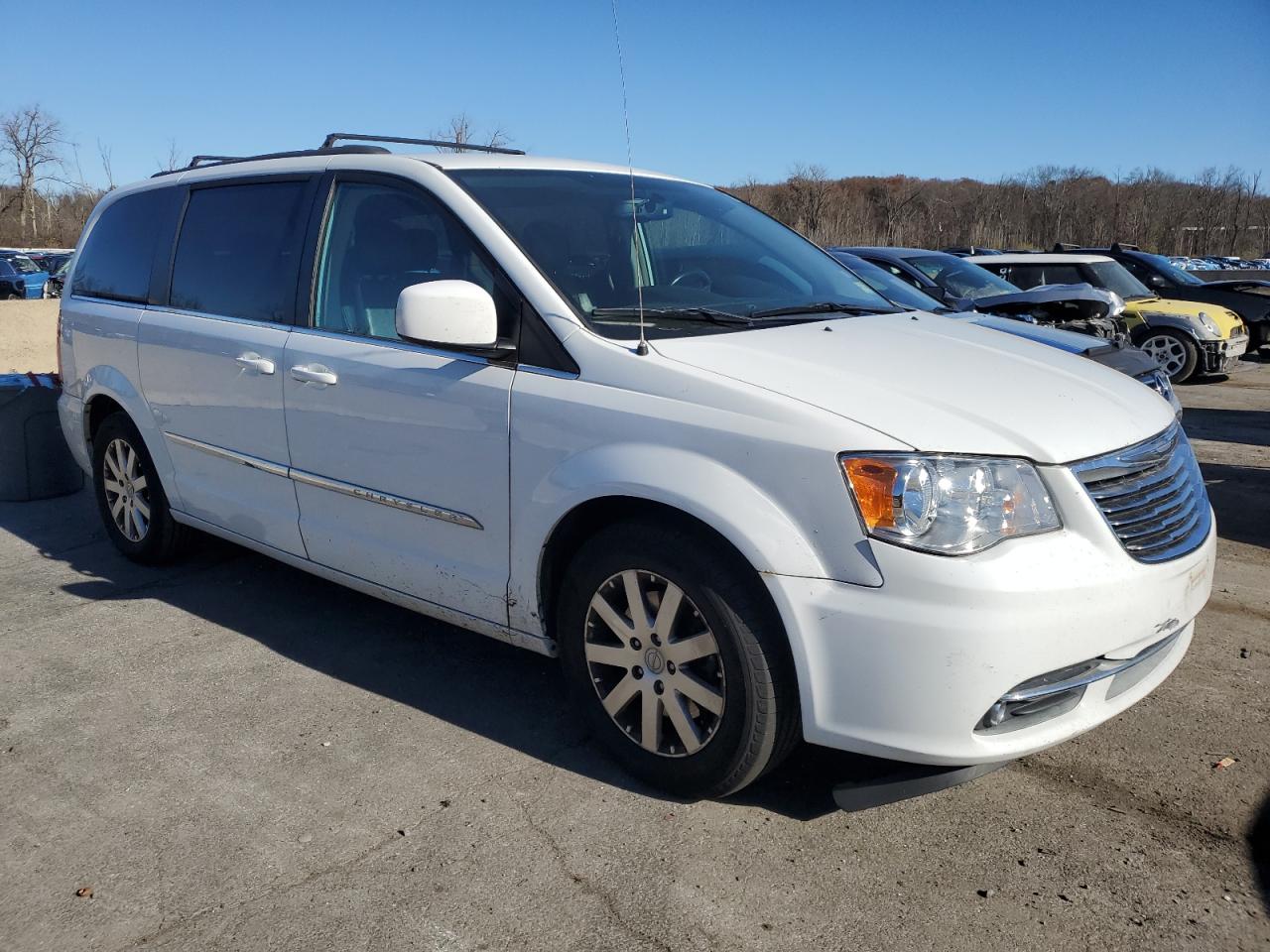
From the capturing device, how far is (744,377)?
2.95 metres

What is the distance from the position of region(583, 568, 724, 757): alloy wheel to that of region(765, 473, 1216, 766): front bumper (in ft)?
1.03

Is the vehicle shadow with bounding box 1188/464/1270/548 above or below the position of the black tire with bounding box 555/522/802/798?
below

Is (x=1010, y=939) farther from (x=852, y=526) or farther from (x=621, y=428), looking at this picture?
(x=621, y=428)

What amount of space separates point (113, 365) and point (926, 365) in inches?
153

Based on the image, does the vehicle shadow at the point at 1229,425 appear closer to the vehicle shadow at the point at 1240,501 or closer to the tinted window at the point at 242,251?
the vehicle shadow at the point at 1240,501

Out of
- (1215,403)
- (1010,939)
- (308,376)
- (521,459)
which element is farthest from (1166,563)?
(1215,403)

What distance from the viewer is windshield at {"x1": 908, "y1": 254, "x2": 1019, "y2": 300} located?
37.1 ft

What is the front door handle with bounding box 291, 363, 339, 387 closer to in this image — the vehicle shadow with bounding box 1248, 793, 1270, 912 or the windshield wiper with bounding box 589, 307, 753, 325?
the windshield wiper with bounding box 589, 307, 753, 325

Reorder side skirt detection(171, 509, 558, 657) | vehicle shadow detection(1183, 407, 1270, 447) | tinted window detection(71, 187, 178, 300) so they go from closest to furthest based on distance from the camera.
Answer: side skirt detection(171, 509, 558, 657) → tinted window detection(71, 187, 178, 300) → vehicle shadow detection(1183, 407, 1270, 447)

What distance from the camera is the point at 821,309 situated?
3.85 m

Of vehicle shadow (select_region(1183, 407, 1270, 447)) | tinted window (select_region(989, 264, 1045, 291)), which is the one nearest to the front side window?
vehicle shadow (select_region(1183, 407, 1270, 447))

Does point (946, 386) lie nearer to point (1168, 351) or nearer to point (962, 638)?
point (962, 638)

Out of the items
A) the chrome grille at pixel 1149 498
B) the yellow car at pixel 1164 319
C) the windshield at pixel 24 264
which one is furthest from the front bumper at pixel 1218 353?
the windshield at pixel 24 264

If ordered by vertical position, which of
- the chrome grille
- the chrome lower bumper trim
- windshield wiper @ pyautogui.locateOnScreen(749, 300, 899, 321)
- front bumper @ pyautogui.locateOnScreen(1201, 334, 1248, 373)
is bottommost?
front bumper @ pyautogui.locateOnScreen(1201, 334, 1248, 373)
